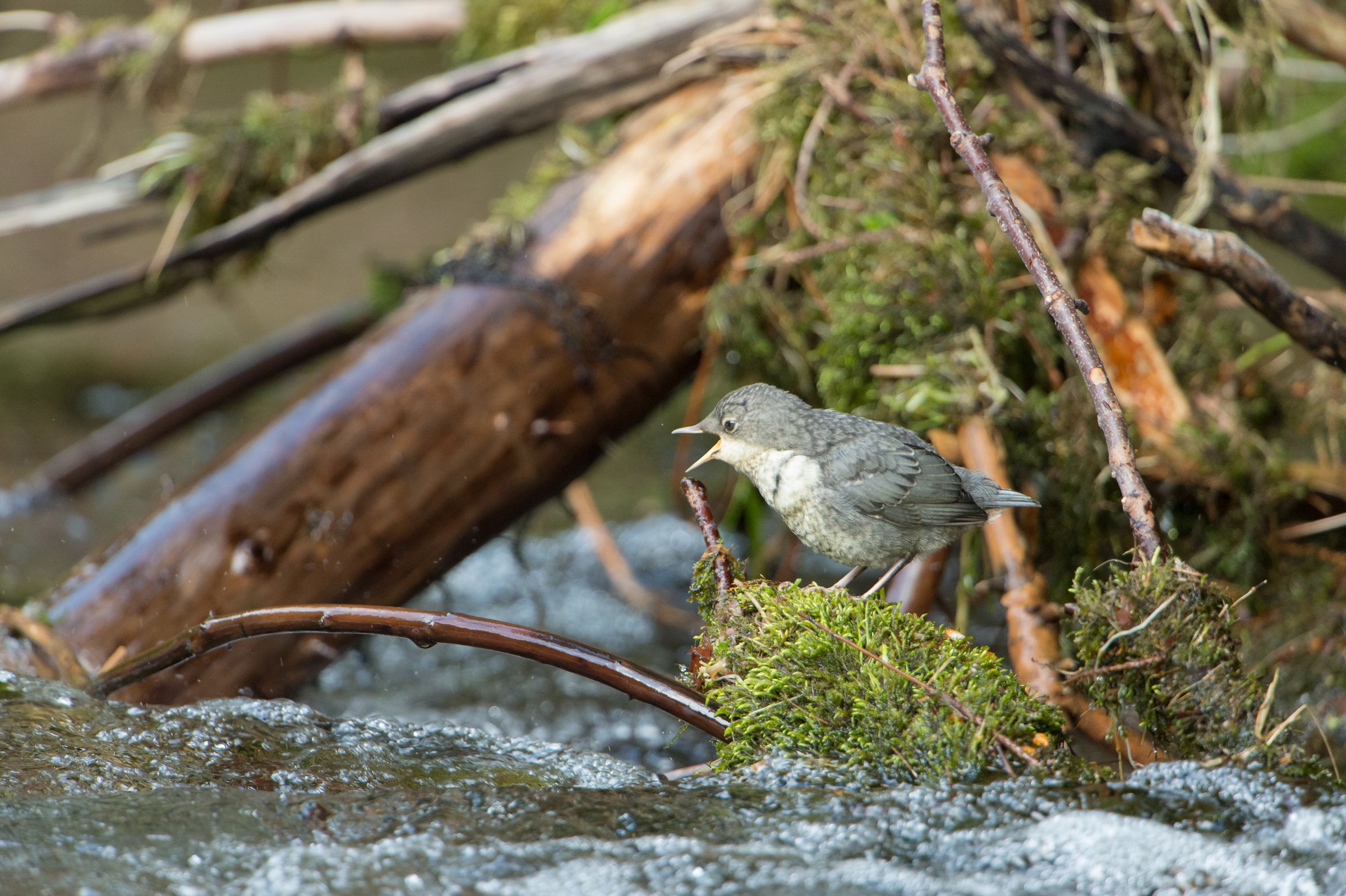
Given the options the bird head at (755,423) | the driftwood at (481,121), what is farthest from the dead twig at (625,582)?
the bird head at (755,423)

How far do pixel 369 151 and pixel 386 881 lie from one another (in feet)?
10.8

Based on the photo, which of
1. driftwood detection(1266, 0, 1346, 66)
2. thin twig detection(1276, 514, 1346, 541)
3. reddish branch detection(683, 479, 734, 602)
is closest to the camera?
reddish branch detection(683, 479, 734, 602)

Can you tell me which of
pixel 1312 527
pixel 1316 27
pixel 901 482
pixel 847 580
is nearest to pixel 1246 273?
pixel 901 482

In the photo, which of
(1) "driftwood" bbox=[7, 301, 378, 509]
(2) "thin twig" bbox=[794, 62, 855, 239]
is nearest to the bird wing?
(2) "thin twig" bbox=[794, 62, 855, 239]

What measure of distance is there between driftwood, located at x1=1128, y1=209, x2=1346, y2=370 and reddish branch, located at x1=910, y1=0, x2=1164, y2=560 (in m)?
0.41

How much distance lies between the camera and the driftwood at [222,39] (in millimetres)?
5121

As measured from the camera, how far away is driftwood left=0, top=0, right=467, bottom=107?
5121 mm

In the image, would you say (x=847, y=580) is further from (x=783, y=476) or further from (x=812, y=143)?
(x=812, y=143)

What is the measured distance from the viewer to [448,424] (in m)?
3.63

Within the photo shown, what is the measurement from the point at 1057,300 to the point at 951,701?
0.80 meters

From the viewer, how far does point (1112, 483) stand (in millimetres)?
3463

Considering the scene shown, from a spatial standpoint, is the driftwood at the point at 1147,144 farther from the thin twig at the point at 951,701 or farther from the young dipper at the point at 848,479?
the thin twig at the point at 951,701

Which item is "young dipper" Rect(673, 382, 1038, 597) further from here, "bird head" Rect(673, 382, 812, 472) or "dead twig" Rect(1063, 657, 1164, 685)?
"dead twig" Rect(1063, 657, 1164, 685)

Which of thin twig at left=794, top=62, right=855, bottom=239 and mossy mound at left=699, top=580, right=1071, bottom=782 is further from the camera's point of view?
thin twig at left=794, top=62, right=855, bottom=239
